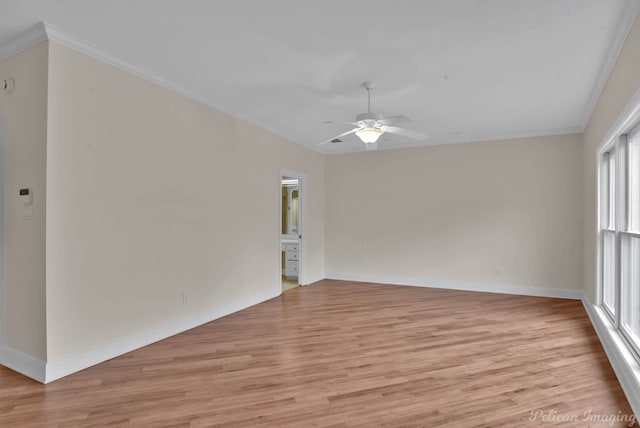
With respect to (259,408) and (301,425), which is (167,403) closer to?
(259,408)

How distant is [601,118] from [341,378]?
374cm

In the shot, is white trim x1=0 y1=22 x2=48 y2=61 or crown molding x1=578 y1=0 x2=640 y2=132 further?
white trim x1=0 y1=22 x2=48 y2=61

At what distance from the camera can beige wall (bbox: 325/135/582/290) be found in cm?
550

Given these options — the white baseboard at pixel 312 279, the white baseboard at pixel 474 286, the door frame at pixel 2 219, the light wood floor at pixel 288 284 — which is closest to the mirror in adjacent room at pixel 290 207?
the light wood floor at pixel 288 284

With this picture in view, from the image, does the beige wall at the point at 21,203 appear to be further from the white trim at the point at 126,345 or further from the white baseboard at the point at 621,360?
the white baseboard at the point at 621,360

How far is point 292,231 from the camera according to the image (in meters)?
7.59

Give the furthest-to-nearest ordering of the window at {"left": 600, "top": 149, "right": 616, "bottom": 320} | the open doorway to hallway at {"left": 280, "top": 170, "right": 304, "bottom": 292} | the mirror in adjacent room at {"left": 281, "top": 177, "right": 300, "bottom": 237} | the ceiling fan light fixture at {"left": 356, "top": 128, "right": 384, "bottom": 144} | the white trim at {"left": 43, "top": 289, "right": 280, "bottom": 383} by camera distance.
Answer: the mirror in adjacent room at {"left": 281, "top": 177, "right": 300, "bottom": 237} → the open doorway to hallway at {"left": 280, "top": 170, "right": 304, "bottom": 292} → the window at {"left": 600, "top": 149, "right": 616, "bottom": 320} → the ceiling fan light fixture at {"left": 356, "top": 128, "right": 384, "bottom": 144} → the white trim at {"left": 43, "top": 289, "right": 280, "bottom": 383}

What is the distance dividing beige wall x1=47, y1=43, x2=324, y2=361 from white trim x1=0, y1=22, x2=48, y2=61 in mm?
113

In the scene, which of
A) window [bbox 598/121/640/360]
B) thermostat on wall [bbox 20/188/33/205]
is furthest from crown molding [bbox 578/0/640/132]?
thermostat on wall [bbox 20/188/33/205]

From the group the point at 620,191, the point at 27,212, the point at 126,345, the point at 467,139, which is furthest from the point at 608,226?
the point at 27,212

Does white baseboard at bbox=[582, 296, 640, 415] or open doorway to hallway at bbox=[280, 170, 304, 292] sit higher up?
open doorway to hallway at bbox=[280, 170, 304, 292]

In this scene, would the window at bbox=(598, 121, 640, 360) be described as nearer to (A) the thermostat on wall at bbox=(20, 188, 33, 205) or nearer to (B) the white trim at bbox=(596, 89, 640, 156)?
(B) the white trim at bbox=(596, 89, 640, 156)

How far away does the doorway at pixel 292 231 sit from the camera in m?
6.27

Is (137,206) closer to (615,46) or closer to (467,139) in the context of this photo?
(615,46)
